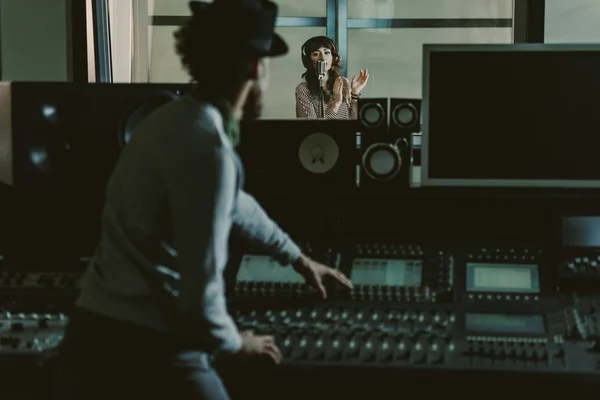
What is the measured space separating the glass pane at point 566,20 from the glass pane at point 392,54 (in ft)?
3.38

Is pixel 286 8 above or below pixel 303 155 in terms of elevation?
above

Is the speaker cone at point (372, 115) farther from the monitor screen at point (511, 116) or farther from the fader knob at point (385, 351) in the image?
the fader knob at point (385, 351)

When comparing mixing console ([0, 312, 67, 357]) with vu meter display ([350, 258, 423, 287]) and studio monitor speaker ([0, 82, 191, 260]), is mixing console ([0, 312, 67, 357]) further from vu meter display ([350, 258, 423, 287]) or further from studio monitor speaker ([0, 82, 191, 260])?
vu meter display ([350, 258, 423, 287])

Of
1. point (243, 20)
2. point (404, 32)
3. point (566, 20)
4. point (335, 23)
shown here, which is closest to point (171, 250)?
point (243, 20)

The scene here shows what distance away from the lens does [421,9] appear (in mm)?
7254

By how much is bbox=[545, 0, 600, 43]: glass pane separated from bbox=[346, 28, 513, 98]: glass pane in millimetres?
1031

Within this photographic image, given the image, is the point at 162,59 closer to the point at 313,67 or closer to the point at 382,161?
the point at 313,67

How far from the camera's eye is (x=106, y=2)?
20.0 ft

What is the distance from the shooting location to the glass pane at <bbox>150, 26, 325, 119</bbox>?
7.39m

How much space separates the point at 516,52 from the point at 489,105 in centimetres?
13

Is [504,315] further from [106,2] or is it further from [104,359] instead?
[106,2]

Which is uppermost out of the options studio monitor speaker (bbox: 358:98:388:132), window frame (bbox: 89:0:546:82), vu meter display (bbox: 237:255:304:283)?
window frame (bbox: 89:0:546:82)

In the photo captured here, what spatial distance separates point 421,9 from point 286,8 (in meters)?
1.09

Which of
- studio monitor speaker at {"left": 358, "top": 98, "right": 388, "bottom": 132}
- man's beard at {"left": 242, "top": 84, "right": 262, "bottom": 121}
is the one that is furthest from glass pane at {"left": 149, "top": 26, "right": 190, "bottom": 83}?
man's beard at {"left": 242, "top": 84, "right": 262, "bottom": 121}
